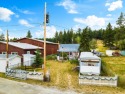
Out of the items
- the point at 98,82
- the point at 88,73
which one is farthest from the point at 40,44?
the point at 98,82

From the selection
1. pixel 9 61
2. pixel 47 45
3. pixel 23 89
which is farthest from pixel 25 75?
pixel 47 45

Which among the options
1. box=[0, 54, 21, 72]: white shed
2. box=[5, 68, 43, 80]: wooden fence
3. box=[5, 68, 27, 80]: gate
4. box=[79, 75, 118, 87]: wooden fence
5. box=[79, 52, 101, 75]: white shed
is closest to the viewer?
box=[79, 75, 118, 87]: wooden fence

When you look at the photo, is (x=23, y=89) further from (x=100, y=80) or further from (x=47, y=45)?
(x=47, y=45)

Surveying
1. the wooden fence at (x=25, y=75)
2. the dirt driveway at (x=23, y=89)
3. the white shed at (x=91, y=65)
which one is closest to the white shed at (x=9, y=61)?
the wooden fence at (x=25, y=75)

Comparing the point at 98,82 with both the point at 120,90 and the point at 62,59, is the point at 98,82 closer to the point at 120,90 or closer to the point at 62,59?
the point at 120,90

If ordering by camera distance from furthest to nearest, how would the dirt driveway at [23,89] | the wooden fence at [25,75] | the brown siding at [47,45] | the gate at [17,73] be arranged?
the brown siding at [47,45] → the gate at [17,73] → the wooden fence at [25,75] → the dirt driveway at [23,89]

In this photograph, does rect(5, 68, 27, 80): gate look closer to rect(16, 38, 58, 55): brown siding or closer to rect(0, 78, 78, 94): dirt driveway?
rect(0, 78, 78, 94): dirt driveway

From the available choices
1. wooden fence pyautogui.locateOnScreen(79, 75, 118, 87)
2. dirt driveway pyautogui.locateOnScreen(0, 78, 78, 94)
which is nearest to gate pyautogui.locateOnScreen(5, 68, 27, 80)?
dirt driveway pyautogui.locateOnScreen(0, 78, 78, 94)

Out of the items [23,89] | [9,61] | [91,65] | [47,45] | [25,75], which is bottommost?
[23,89]

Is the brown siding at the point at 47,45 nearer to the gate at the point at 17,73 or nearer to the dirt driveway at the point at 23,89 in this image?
the gate at the point at 17,73

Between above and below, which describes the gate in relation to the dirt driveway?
above

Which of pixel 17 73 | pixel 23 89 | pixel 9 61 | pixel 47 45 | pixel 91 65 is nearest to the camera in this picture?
pixel 23 89

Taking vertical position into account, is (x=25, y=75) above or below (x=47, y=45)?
below

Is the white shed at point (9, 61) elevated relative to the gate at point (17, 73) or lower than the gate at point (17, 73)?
elevated
